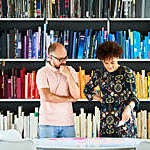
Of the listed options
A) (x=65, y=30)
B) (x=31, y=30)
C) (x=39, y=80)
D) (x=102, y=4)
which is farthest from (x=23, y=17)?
(x=39, y=80)

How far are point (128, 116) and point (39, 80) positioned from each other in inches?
32.7

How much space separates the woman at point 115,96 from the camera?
2.89 m

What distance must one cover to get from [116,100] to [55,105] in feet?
1.69

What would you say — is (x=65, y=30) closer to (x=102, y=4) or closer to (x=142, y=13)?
(x=102, y=4)

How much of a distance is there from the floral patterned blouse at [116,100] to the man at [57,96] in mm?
302

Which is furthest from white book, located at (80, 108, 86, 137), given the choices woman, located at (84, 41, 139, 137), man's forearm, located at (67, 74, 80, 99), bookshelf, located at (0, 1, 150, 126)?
woman, located at (84, 41, 139, 137)

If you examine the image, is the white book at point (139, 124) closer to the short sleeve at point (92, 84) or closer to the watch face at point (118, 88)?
the short sleeve at point (92, 84)

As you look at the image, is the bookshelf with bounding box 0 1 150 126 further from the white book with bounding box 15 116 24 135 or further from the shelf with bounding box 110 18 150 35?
the white book with bounding box 15 116 24 135

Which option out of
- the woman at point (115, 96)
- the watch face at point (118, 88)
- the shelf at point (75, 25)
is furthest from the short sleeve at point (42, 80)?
the shelf at point (75, 25)

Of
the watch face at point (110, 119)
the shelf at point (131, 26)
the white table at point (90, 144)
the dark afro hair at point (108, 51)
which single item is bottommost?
the white table at point (90, 144)

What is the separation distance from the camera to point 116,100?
290 centimetres

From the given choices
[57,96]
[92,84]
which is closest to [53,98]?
[57,96]

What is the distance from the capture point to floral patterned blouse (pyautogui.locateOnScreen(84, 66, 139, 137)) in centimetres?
289

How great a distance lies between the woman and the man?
0.29m
